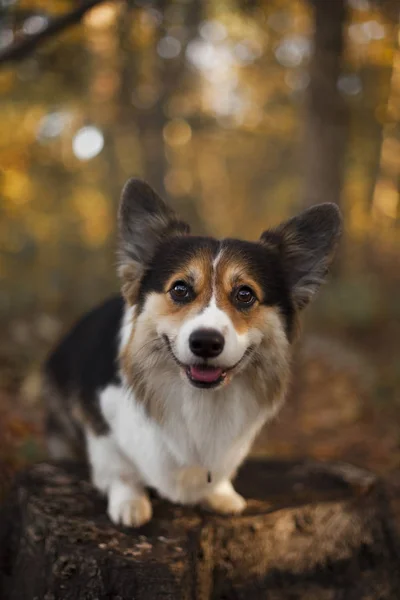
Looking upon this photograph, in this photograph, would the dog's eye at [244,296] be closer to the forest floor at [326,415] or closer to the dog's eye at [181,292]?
the dog's eye at [181,292]

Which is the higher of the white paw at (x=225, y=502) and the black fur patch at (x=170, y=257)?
the black fur patch at (x=170, y=257)

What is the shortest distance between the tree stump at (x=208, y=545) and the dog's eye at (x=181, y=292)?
47.4 inches

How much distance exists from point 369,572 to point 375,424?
3252mm

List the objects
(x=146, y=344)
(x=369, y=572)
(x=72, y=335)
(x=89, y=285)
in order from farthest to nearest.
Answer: (x=89, y=285)
(x=72, y=335)
(x=369, y=572)
(x=146, y=344)

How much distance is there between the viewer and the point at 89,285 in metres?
9.05

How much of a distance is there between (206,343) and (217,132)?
9.99 metres

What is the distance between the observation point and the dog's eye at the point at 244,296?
108 inches

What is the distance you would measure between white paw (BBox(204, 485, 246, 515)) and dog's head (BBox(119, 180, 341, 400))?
0.85m

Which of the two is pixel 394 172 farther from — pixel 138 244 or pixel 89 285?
pixel 138 244

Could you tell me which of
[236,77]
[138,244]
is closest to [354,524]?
[138,244]

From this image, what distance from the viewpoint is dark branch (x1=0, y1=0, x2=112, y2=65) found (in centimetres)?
383

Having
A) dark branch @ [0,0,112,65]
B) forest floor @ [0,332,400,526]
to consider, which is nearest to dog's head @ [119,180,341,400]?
dark branch @ [0,0,112,65]

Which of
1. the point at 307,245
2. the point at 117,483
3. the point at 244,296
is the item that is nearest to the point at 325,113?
the point at 307,245

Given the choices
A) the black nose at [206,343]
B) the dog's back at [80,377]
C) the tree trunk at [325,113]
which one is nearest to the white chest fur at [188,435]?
the dog's back at [80,377]
